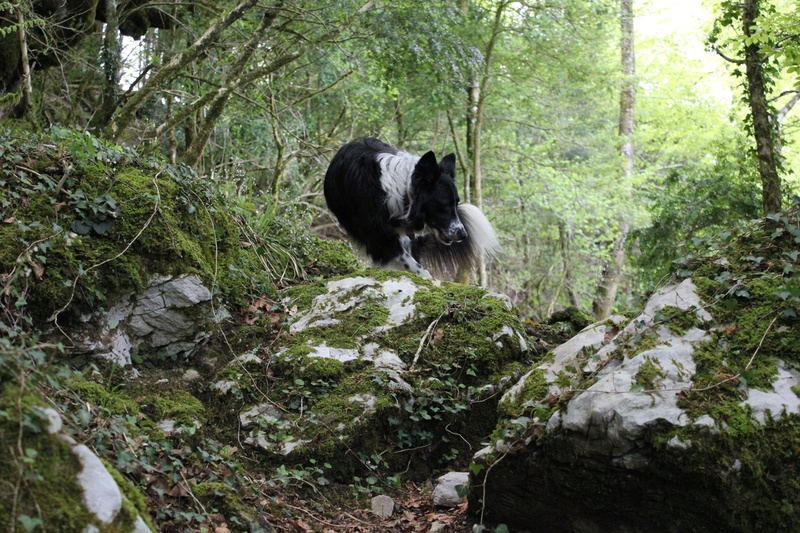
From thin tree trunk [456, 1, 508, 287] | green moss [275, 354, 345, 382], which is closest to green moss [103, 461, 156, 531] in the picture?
green moss [275, 354, 345, 382]

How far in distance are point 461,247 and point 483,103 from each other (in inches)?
217

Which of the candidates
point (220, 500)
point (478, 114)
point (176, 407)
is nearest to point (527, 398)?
point (220, 500)

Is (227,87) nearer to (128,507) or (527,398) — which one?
(527,398)

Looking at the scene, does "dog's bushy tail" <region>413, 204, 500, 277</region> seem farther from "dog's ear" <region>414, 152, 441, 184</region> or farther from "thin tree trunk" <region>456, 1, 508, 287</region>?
"thin tree trunk" <region>456, 1, 508, 287</region>

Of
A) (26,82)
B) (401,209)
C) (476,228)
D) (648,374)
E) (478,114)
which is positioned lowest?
(648,374)

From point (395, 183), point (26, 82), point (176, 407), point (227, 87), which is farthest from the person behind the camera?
point (227, 87)

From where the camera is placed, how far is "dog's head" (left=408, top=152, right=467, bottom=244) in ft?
21.3

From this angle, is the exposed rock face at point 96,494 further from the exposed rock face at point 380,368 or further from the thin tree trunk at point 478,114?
the thin tree trunk at point 478,114

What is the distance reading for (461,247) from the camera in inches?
285

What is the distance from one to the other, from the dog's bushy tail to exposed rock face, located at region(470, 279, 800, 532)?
350cm

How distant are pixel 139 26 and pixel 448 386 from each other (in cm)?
687

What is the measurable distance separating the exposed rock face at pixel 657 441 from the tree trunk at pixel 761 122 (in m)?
2.59

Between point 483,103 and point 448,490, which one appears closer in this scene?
point 448,490

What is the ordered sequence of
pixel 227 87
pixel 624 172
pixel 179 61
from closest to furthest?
1. pixel 179 61
2. pixel 227 87
3. pixel 624 172
